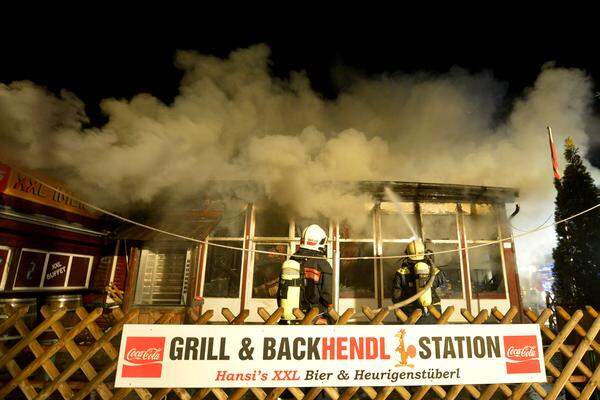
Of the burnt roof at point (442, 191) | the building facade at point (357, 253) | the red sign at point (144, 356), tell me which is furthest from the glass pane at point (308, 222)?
the red sign at point (144, 356)

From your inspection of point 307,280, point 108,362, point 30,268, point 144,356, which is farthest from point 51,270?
point 307,280

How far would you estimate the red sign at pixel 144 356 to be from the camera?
8.11 feet

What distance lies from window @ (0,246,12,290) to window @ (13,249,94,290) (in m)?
0.19

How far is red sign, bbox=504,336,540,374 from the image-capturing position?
8.82 ft

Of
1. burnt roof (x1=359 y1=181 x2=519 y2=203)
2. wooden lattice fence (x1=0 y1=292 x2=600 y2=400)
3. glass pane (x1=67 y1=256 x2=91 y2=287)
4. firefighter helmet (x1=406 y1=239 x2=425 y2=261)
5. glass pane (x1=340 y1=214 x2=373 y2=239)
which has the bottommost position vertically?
wooden lattice fence (x1=0 y1=292 x2=600 y2=400)

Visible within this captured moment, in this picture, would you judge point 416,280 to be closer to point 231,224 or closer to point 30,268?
point 231,224

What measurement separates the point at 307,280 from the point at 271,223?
3.97 meters

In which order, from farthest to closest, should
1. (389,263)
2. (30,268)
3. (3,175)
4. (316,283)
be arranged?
(389,263)
(30,268)
(3,175)
(316,283)

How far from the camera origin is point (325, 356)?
2.58 metres

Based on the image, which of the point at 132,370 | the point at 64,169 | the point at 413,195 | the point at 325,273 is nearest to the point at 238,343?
the point at 132,370

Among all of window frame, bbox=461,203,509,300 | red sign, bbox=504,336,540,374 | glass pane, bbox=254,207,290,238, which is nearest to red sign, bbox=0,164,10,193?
glass pane, bbox=254,207,290,238

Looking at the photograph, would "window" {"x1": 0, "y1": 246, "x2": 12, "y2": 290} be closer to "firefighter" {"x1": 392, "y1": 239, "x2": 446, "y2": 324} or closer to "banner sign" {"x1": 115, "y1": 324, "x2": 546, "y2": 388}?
"banner sign" {"x1": 115, "y1": 324, "x2": 546, "y2": 388}

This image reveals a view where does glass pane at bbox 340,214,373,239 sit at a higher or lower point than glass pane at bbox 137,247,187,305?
higher

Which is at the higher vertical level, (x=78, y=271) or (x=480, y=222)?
(x=480, y=222)
